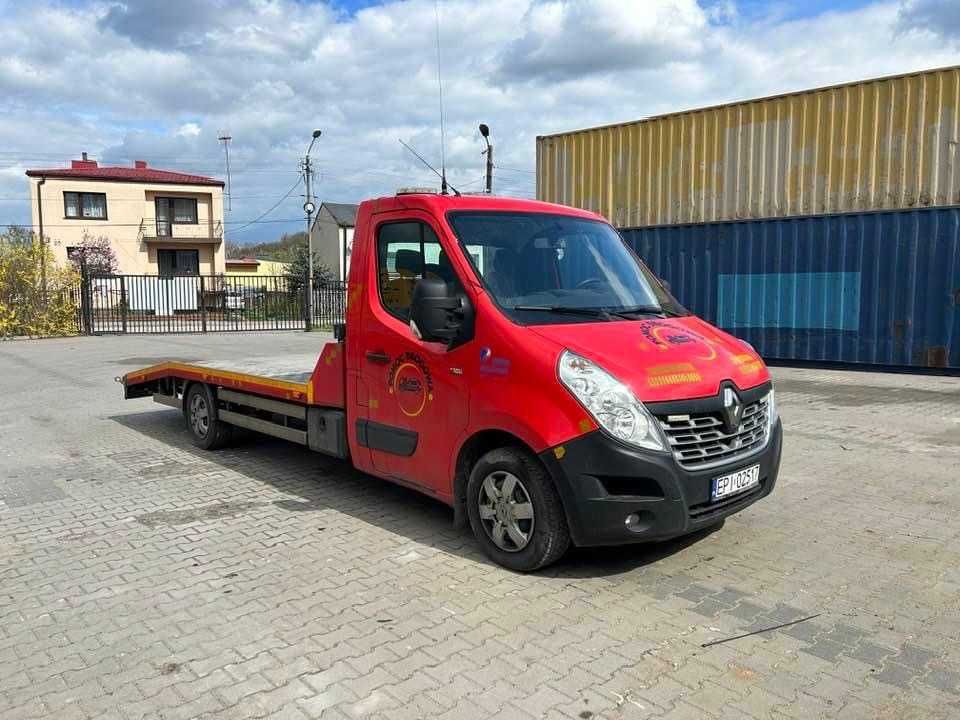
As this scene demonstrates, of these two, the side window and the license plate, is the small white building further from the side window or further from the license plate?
the license plate

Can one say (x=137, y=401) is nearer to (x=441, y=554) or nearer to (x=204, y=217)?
(x=441, y=554)

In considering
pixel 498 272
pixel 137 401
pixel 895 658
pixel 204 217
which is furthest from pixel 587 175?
pixel 204 217

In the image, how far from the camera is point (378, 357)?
5.07m

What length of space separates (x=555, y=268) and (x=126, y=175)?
160ft

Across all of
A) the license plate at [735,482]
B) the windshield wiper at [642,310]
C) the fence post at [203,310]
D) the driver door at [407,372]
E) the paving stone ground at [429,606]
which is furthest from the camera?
the fence post at [203,310]

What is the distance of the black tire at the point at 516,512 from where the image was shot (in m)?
4.05

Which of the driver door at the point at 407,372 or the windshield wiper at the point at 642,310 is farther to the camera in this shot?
the windshield wiper at the point at 642,310

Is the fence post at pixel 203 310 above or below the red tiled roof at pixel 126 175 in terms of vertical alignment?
below

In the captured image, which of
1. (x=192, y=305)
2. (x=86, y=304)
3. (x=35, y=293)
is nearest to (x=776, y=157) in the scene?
(x=35, y=293)

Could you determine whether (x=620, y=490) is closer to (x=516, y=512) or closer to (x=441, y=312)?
(x=516, y=512)

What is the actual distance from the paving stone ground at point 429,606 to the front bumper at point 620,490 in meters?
0.38

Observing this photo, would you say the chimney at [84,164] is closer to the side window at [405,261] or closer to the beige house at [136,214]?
the beige house at [136,214]

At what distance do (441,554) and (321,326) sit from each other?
26.2 metres

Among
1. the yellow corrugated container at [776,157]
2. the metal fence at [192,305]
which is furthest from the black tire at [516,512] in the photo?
the metal fence at [192,305]
